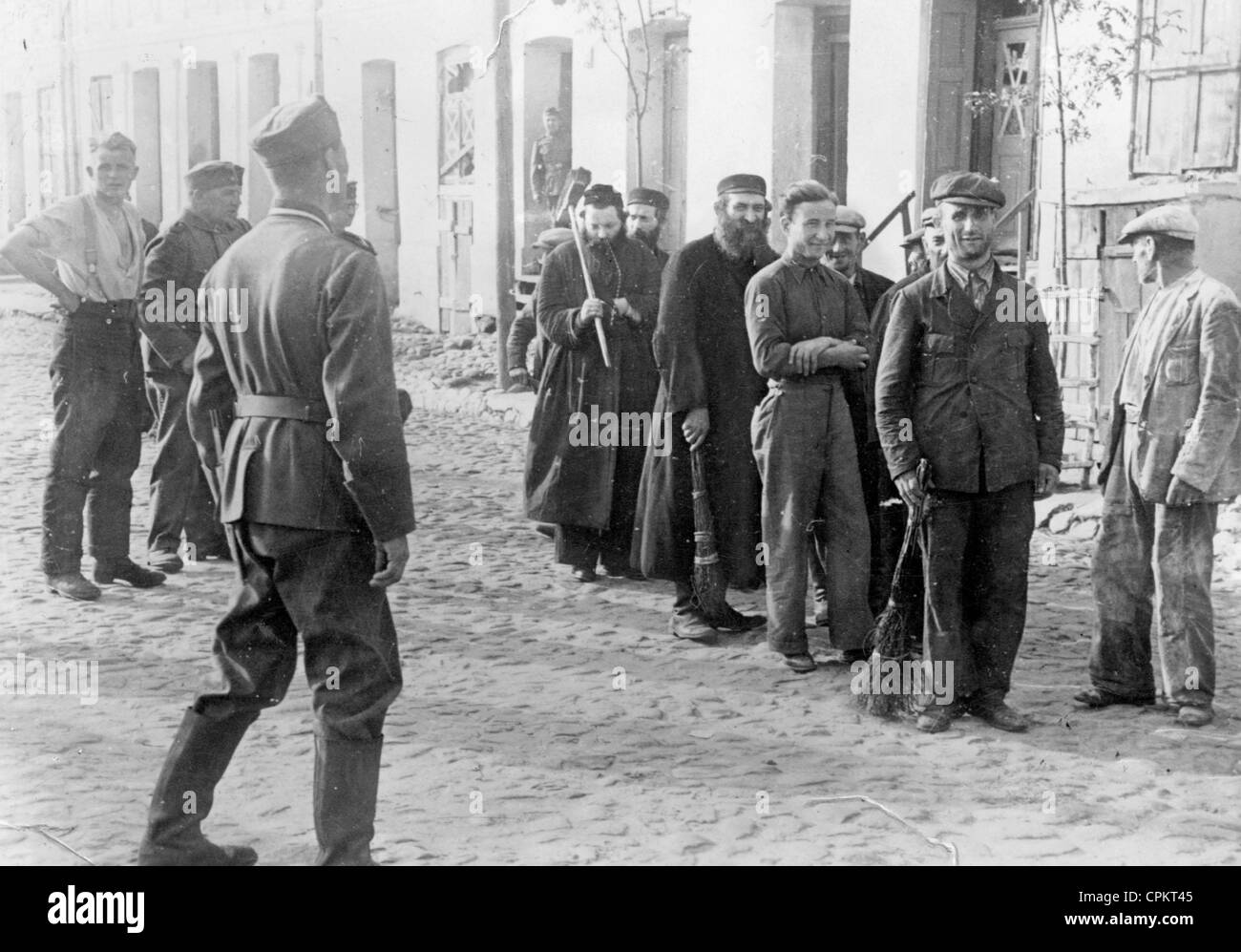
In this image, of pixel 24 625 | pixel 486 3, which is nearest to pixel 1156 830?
pixel 24 625

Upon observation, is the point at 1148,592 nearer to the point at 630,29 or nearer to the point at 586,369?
the point at 586,369

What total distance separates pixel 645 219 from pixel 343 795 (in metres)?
5.20

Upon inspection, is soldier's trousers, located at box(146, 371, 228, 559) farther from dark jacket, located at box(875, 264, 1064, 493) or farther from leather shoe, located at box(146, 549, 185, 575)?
dark jacket, located at box(875, 264, 1064, 493)

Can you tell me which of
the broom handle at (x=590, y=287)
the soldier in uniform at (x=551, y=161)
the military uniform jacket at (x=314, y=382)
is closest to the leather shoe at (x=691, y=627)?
the broom handle at (x=590, y=287)

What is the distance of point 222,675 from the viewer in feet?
14.1

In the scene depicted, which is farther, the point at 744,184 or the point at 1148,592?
the point at 744,184

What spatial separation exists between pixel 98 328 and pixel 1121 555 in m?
5.00

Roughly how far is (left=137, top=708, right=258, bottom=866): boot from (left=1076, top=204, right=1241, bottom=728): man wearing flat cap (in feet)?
11.6

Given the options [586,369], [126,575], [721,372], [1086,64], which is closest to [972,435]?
[721,372]

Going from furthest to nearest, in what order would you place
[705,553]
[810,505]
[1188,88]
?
1. [1188,88]
2. [705,553]
3. [810,505]

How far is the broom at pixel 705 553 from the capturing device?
735cm

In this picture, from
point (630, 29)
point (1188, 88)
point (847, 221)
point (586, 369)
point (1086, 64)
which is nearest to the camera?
point (847, 221)

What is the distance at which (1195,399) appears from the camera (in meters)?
5.99

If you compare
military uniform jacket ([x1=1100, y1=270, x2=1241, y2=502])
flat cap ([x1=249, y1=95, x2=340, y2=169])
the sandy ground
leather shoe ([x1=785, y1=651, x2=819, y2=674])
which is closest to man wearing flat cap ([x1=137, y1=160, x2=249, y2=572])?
the sandy ground
